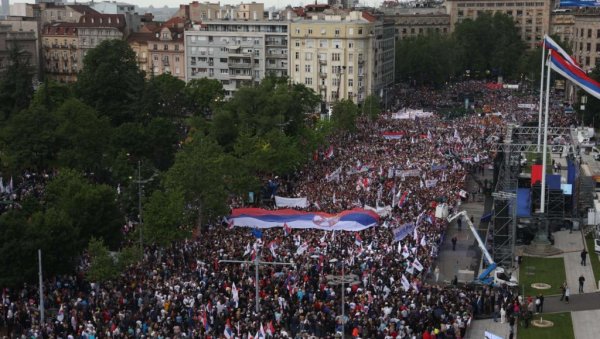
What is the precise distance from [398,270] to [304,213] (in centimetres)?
1064

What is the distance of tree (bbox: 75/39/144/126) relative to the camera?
83188 mm

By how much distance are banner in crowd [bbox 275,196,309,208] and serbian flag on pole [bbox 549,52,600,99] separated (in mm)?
16778

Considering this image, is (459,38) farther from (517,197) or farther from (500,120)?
(517,197)

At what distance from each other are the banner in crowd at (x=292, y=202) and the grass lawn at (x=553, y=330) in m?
18.2

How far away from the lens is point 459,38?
16388 centimetres

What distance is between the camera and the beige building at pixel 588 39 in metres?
121

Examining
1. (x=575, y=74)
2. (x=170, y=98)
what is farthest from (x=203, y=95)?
(x=575, y=74)

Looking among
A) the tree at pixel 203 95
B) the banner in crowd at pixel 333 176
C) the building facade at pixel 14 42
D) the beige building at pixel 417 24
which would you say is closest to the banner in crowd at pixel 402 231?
the banner in crowd at pixel 333 176

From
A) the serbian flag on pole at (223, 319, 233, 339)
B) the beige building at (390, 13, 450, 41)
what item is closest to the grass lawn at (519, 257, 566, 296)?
the serbian flag on pole at (223, 319, 233, 339)

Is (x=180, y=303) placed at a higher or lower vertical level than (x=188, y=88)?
lower

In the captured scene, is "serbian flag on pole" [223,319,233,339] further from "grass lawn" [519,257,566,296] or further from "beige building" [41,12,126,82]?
"beige building" [41,12,126,82]

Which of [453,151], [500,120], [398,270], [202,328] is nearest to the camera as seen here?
[202,328]

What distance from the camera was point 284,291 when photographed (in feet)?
118

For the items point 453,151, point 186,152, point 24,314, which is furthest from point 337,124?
point 24,314
